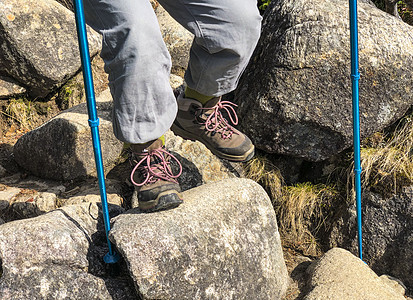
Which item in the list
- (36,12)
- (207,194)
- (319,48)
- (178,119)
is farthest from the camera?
(36,12)

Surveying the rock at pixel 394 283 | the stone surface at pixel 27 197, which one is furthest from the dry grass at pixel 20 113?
the rock at pixel 394 283

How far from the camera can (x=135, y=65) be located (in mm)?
2307

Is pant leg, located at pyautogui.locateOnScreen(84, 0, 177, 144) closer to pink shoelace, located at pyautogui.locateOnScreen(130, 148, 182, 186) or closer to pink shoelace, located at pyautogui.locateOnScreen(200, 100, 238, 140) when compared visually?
pink shoelace, located at pyautogui.locateOnScreen(130, 148, 182, 186)

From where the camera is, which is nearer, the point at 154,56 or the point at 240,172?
the point at 154,56

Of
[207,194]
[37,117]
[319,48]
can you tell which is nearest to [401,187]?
[319,48]

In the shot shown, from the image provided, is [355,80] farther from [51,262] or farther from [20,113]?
[20,113]

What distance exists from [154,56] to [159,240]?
38.4 inches

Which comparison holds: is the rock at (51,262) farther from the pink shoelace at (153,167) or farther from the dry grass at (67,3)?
the dry grass at (67,3)

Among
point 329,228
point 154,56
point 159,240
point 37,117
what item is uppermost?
point 154,56

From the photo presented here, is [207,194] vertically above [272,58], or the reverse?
[272,58]

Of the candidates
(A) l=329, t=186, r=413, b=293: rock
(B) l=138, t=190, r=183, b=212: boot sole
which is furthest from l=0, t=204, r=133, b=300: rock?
(A) l=329, t=186, r=413, b=293: rock

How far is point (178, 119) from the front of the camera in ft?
10.3

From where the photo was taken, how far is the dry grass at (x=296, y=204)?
3.90 metres

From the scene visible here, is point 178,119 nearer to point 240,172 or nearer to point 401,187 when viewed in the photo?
point 240,172
